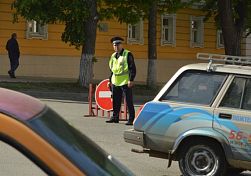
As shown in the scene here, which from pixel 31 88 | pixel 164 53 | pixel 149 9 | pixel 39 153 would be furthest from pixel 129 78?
pixel 164 53

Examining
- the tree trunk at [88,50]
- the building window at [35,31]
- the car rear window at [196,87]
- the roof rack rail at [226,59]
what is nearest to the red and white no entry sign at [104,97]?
the roof rack rail at [226,59]

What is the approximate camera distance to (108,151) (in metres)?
9.76

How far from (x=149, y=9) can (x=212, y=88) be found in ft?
59.5

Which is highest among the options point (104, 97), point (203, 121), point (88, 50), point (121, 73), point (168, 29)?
point (168, 29)

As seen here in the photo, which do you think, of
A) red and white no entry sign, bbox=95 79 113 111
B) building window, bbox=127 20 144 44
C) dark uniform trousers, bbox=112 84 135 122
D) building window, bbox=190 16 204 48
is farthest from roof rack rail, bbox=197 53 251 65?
building window, bbox=190 16 204 48

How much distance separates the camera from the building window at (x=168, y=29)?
33188 mm

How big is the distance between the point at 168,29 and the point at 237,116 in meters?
26.5

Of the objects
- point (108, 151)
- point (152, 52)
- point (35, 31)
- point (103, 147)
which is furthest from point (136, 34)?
point (108, 151)

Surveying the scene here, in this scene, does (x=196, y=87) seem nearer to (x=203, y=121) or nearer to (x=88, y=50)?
(x=203, y=121)

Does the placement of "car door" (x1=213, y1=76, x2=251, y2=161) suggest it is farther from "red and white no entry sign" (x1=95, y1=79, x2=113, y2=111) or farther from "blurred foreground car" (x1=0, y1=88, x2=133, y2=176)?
"red and white no entry sign" (x1=95, y1=79, x2=113, y2=111)

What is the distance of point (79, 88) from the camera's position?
22234 mm

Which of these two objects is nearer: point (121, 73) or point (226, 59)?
point (226, 59)

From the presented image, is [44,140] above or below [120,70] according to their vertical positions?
above

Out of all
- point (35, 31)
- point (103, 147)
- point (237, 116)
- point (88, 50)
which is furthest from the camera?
point (35, 31)
